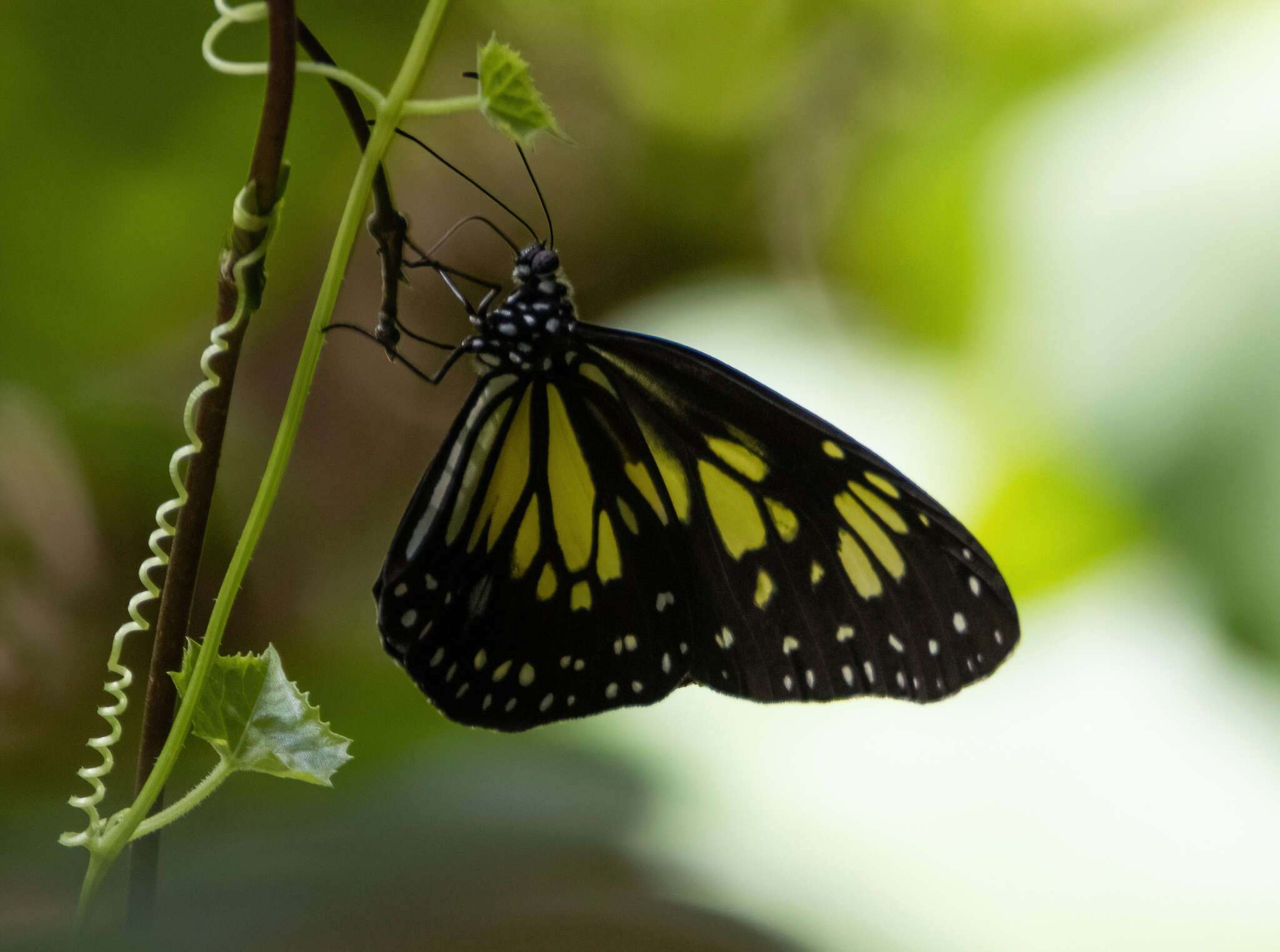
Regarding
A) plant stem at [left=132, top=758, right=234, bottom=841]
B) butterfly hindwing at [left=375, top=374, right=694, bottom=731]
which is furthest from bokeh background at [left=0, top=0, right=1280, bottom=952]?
plant stem at [left=132, top=758, right=234, bottom=841]

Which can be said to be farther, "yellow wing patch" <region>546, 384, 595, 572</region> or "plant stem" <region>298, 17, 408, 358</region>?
"yellow wing patch" <region>546, 384, 595, 572</region>

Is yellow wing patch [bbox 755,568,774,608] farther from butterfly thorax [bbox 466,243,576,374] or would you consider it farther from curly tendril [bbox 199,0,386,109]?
curly tendril [bbox 199,0,386,109]

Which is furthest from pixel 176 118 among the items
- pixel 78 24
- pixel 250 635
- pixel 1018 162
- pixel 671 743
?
pixel 1018 162

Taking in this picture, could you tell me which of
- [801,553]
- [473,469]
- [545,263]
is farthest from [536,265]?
[801,553]

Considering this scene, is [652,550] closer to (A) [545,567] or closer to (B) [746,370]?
(A) [545,567]

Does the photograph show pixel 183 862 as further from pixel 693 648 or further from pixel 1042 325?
pixel 1042 325
